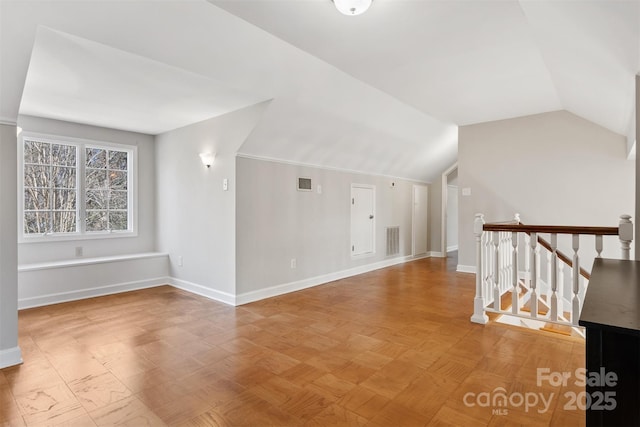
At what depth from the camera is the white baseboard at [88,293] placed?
386 centimetres

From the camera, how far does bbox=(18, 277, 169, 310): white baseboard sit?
386cm

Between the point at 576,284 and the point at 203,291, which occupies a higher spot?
the point at 576,284

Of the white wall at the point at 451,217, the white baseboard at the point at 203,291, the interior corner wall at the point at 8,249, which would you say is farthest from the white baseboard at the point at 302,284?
the white wall at the point at 451,217

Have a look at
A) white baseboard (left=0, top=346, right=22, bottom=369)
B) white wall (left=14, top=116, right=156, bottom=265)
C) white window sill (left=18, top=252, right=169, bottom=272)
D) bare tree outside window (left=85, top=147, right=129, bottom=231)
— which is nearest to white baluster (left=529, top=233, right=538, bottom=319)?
Result: white baseboard (left=0, top=346, right=22, bottom=369)

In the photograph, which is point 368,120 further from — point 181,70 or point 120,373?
point 120,373

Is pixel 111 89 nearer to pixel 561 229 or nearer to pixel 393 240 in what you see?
pixel 561 229

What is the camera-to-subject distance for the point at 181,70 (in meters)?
2.81

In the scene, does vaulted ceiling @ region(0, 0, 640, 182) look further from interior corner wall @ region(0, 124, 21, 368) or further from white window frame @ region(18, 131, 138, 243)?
white window frame @ region(18, 131, 138, 243)

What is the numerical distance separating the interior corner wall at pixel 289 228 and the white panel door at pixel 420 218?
5.84 feet

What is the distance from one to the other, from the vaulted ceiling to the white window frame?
0.35 metres

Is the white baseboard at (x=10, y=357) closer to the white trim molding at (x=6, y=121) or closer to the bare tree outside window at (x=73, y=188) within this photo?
the white trim molding at (x=6, y=121)

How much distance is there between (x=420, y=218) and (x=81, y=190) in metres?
6.43

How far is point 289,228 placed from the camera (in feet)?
15.0

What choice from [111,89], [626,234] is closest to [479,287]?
[626,234]
